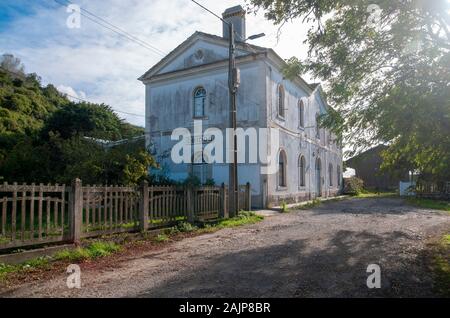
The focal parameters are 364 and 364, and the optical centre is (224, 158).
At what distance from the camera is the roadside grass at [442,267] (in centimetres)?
511

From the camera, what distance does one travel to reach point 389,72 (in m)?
7.71

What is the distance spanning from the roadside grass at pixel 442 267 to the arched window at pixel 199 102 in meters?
13.7

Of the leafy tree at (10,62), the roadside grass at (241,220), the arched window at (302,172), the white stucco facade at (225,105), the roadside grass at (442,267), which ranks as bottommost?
the roadside grass at (442,267)

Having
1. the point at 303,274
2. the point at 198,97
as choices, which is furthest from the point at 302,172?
the point at 303,274

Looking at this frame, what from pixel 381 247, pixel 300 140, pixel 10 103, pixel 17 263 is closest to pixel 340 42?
pixel 381 247

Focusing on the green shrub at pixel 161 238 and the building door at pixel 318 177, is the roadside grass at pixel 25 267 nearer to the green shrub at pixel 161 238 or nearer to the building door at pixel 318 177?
the green shrub at pixel 161 238

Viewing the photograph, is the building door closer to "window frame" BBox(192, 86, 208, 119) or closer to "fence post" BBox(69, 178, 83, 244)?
"window frame" BBox(192, 86, 208, 119)

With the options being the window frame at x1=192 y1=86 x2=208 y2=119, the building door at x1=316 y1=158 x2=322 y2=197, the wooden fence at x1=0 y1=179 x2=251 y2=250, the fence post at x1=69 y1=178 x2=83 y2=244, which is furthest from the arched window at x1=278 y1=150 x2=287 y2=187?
the fence post at x1=69 y1=178 x2=83 y2=244

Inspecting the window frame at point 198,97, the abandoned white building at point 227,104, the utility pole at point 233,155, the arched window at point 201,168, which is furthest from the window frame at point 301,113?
the utility pole at point 233,155

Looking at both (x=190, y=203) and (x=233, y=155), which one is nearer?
(x=190, y=203)

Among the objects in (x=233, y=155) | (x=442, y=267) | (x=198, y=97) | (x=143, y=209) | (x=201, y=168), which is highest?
(x=198, y=97)

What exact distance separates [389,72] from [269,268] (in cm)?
483

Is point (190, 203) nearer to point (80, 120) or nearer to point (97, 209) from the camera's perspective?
point (97, 209)
